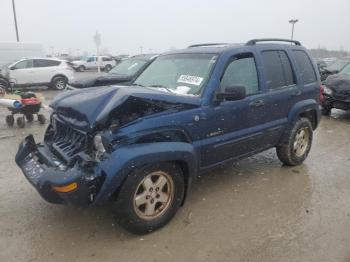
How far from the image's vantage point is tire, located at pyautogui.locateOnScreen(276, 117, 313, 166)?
5.42 metres

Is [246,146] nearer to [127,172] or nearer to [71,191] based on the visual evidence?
[127,172]

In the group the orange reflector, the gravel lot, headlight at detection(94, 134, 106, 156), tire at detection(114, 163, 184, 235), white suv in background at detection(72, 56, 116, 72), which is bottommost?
white suv in background at detection(72, 56, 116, 72)

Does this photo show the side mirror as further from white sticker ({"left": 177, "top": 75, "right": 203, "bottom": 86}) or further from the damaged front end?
the damaged front end

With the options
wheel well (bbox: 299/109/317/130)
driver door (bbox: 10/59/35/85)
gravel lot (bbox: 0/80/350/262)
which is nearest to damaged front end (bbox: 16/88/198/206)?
gravel lot (bbox: 0/80/350/262)

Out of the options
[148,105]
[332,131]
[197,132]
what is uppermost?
[148,105]

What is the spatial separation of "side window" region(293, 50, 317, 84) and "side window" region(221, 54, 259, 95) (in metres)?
1.18

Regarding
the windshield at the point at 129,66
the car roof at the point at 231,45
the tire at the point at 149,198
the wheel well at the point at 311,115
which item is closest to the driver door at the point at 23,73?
the windshield at the point at 129,66

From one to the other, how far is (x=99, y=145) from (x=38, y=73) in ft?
50.9

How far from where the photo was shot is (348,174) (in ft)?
18.0

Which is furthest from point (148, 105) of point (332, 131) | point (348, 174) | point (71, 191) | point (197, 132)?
point (332, 131)

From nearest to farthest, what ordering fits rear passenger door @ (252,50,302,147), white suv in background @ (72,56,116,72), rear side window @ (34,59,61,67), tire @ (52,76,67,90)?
1. rear passenger door @ (252,50,302,147)
2. rear side window @ (34,59,61,67)
3. tire @ (52,76,67,90)
4. white suv in background @ (72,56,116,72)

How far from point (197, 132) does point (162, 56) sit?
1643 mm

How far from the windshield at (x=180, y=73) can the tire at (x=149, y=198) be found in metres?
0.99

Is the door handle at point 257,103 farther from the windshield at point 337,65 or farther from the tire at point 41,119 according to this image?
the windshield at point 337,65
